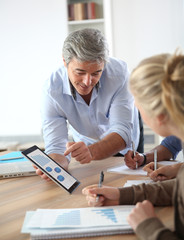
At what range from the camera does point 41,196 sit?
1522mm

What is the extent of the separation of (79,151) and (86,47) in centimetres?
54

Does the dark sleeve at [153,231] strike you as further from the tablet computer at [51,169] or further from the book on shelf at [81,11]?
the book on shelf at [81,11]

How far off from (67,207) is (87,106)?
955mm

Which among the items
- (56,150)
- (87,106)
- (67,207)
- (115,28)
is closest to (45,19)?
(115,28)

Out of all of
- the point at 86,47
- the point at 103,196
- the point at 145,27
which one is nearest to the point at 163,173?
the point at 103,196

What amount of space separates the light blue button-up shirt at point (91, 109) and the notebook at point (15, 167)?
0.17 metres

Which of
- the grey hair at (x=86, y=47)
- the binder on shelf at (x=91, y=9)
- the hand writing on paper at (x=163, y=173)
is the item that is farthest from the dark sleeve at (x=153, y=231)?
the binder on shelf at (x=91, y=9)

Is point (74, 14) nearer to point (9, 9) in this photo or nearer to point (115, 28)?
point (115, 28)

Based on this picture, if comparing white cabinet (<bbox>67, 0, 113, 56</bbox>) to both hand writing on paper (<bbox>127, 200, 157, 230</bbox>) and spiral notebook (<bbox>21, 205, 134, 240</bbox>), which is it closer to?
spiral notebook (<bbox>21, 205, 134, 240</bbox>)

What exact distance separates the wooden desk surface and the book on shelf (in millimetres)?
2703

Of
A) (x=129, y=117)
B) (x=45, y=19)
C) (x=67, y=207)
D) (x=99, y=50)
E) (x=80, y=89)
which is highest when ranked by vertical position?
(x=45, y=19)

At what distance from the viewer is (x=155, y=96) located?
42.0 inches

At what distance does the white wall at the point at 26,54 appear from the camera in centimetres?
438

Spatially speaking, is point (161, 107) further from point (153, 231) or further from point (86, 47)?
point (86, 47)
